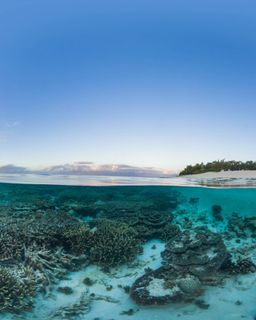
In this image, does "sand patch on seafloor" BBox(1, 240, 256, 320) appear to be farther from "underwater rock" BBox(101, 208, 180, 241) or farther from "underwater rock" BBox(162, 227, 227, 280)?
"underwater rock" BBox(101, 208, 180, 241)

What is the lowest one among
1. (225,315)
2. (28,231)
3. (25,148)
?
(225,315)

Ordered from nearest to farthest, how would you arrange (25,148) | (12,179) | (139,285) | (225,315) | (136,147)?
(225,315) < (139,285) < (136,147) < (25,148) < (12,179)

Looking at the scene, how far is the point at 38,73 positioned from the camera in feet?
48.6

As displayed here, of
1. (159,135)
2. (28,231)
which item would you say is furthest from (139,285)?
(159,135)

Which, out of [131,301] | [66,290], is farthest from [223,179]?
[66,290]

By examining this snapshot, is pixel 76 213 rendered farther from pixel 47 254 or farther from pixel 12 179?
pixel 12 179

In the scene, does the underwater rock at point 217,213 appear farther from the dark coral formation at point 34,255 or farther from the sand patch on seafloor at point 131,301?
the dark coral formation at point 34,255

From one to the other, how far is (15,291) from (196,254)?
17.5 ft

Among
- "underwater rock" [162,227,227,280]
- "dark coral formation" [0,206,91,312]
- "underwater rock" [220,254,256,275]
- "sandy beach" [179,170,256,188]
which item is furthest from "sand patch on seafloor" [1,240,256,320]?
"sandy beach" [179,170,256,188]

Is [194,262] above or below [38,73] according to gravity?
below

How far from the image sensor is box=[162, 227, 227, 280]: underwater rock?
31.6ft

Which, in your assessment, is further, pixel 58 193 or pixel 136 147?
pixel 58 193

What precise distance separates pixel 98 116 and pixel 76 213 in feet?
14.7

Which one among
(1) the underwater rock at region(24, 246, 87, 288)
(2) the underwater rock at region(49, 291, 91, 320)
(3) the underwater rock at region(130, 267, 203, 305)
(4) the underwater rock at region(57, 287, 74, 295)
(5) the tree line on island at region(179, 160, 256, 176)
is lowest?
(2) the underwater rock at region(49, 291, 91, 320)
